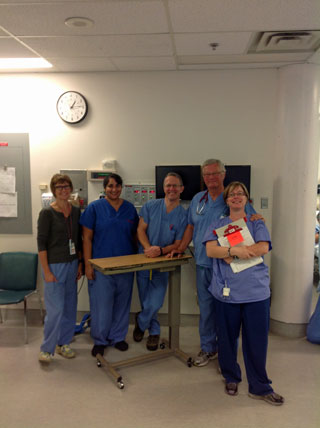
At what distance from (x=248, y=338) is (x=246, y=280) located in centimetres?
39

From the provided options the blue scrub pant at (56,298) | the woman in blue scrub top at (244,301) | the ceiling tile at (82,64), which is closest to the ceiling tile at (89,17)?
the ceiling tile at (82,64)

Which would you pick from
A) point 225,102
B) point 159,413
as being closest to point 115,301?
point 159,413

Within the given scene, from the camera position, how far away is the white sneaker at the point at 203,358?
2.77m

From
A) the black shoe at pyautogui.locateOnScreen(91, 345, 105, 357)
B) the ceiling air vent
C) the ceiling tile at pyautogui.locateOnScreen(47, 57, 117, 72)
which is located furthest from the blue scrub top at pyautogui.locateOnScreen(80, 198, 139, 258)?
the ceiling air vent

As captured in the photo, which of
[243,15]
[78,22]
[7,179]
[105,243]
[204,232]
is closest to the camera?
[243,15]

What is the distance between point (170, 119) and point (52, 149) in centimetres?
119

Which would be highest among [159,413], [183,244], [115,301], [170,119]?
[170,119]

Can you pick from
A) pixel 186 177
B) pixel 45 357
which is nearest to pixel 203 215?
pixel 186 177

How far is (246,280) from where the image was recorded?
226cm

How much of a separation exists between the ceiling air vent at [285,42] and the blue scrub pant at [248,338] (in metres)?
1.83

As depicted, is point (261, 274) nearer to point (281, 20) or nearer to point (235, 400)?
point (235, 400)

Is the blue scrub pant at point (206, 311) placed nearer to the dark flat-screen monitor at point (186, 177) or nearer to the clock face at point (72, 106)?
the dark flat-screen monitor at point (186, 177)

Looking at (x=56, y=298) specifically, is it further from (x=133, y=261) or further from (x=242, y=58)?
(x=242, y=58)

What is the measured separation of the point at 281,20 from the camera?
2199 millimetres
